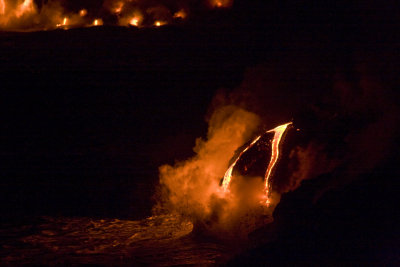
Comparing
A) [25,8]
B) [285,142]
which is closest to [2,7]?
[25,8]

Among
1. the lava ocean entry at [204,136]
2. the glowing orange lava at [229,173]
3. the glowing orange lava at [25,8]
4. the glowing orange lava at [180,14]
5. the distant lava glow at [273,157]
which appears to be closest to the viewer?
the lava ocean entry at [204,136]

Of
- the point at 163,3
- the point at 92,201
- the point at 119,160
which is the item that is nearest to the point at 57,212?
the point at 92,201

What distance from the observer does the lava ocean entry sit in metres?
6.05

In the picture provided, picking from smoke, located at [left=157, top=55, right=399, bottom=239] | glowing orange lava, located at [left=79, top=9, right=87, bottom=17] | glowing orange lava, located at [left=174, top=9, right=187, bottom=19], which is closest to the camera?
smoke, located at [left=157, top=55, right=399, bottom=239]

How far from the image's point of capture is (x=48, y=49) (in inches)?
474

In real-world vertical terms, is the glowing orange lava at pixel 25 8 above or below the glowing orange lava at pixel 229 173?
above

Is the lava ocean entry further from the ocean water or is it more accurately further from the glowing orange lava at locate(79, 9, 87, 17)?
the glowing orange lava at locate(79, 9, 87, 17)

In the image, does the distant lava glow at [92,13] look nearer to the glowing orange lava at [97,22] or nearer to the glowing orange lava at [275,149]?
the glowing orange lava at [97,22]

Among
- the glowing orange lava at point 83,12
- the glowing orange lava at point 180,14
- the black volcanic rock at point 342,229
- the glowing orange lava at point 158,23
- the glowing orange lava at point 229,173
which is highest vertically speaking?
the glowing orange lava at point 83,12

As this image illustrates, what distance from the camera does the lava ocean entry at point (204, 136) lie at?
6.05 m

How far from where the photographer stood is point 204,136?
9.71 m

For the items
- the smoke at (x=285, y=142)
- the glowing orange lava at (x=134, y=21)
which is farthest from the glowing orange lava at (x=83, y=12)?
the smoke at (x=285, y=142)

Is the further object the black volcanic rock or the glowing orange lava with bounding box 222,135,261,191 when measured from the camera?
the glowing orange lava with bounding box 222,135,261,191

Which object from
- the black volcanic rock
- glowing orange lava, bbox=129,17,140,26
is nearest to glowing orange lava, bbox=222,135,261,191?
the black volcanic rock
